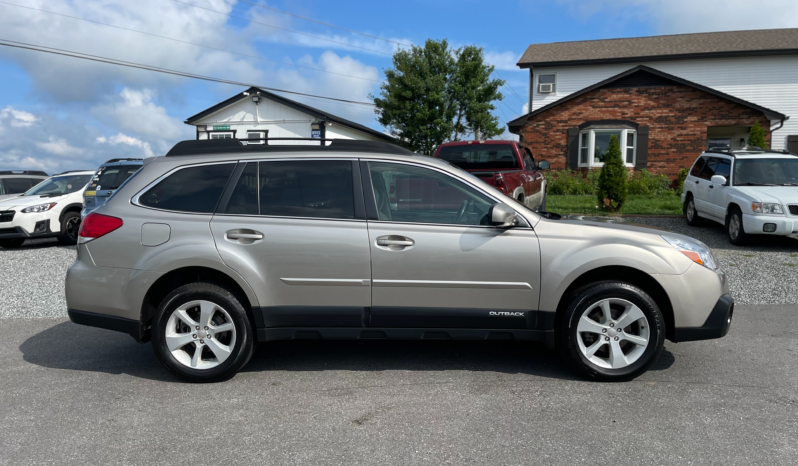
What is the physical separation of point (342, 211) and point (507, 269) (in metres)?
1.32

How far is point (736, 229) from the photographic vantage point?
1084cm

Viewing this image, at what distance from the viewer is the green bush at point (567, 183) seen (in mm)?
22094

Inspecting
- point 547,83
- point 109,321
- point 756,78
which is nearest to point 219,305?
point 109,321

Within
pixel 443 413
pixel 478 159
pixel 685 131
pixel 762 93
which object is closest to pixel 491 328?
pixel 443 413

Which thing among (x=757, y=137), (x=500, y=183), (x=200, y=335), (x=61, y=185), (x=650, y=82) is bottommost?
(x=200, y=335)

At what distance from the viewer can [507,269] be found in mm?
4426

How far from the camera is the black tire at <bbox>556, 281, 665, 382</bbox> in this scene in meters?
4.38

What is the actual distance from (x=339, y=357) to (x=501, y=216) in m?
1.96

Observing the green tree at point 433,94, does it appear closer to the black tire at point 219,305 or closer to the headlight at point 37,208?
the headlight at point 37,208

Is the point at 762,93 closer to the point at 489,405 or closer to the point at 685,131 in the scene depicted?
the point at 685,131

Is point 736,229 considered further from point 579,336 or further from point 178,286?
point 178,286

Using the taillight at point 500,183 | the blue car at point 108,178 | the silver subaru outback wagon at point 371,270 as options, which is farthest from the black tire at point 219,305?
the blue car at point 108,178

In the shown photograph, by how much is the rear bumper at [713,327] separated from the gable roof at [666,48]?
24.6 meters

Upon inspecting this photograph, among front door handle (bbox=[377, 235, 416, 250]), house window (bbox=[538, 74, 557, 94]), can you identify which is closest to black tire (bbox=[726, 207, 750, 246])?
front door handle (bbox=[377, 235, 416, 250])
